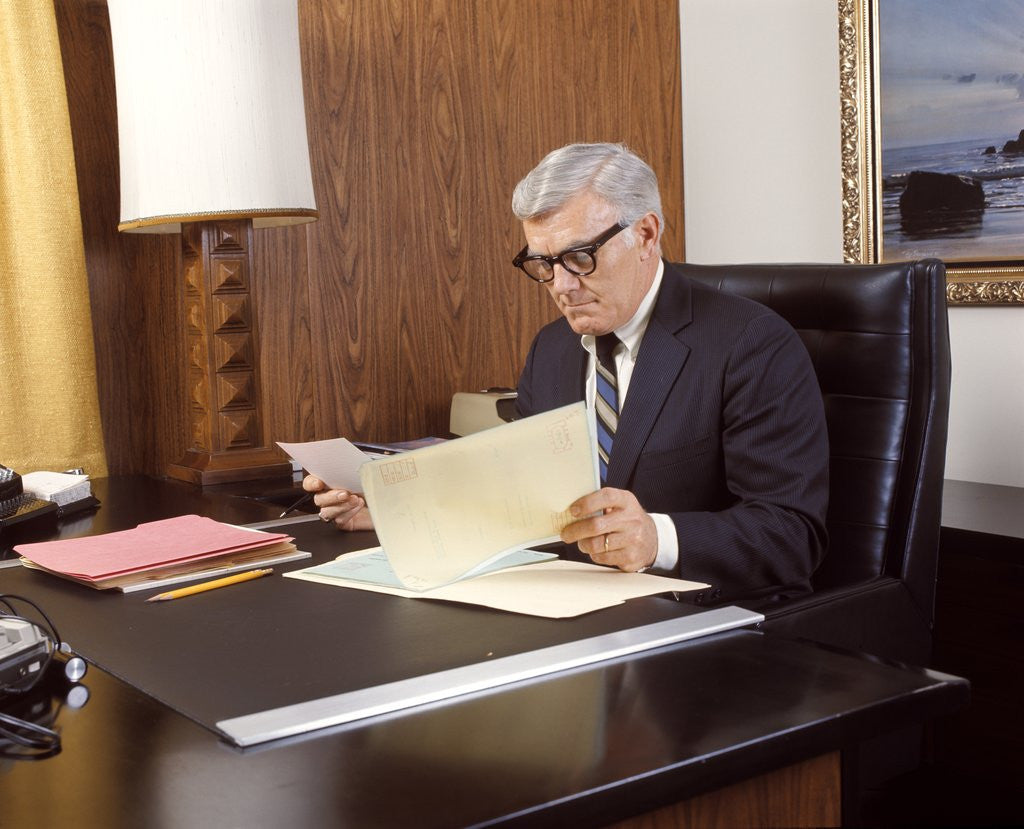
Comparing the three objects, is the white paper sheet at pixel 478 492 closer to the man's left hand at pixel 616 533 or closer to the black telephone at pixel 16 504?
the man's left hand at pixel 616 533

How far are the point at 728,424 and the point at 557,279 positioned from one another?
36 cm

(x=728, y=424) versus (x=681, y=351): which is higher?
(x=681, y=351)

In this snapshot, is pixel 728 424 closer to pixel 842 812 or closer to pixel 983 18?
pixel 842 812

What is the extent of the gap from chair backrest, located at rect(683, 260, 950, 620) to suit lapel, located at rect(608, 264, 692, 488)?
0.85ft

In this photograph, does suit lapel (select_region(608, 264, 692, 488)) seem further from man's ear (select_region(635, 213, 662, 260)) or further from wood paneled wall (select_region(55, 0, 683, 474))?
wood paneled wall (select_region(55, 0, 683, 474))

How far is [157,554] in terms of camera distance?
1.51 metres

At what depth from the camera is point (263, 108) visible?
2.29m

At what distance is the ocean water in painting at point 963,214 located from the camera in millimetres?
2559

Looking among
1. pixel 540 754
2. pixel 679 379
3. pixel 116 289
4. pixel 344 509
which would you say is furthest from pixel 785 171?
pixel 540 754

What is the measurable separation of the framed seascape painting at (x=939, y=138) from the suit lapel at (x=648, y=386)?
1.07 m

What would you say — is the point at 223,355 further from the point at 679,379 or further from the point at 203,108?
the point at 679,379

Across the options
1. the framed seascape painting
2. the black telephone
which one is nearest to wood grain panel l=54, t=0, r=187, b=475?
the black telephone

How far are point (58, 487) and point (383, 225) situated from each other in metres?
1.13

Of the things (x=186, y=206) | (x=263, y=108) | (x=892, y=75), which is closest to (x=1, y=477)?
(x=186, y=206)
